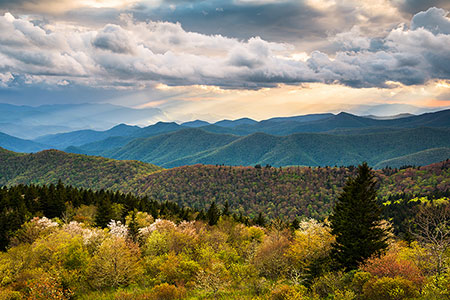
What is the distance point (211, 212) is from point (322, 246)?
7237 centimetres

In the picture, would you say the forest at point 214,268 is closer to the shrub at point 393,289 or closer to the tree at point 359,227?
the shrub at point 393,289

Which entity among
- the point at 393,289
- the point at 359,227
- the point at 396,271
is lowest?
the point at 393,289

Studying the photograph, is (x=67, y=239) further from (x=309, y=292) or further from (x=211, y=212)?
(x=211, y=212)

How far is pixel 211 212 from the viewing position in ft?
391

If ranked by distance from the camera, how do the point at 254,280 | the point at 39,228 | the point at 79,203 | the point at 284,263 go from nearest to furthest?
the point at 254,280 → the point at 284,263 → the point at 39,228 → the point at 79,203

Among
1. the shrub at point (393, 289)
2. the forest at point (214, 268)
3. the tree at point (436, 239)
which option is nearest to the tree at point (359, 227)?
the forest at point (214, 268)

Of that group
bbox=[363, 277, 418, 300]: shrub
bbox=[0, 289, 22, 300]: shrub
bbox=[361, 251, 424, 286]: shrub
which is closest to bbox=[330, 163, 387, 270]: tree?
bbox=[361, 251, 424, 286]: shrub

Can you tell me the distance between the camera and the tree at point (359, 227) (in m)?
44.1

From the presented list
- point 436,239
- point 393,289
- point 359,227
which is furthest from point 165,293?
point 436,239

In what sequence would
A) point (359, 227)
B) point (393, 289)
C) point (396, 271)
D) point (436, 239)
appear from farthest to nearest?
1. point (436, 239)
2. point (359, 227)
3. point (396, 271)
4. point (393, 289)

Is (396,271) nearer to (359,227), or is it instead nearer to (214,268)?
(359,227)

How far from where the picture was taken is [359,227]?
146 feet

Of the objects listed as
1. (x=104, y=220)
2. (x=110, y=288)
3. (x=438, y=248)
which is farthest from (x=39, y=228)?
(x=438, y=248)

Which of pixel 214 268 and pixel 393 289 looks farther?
pixel 214 268
